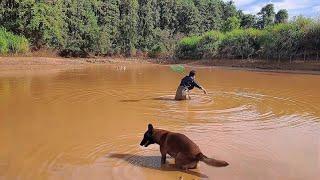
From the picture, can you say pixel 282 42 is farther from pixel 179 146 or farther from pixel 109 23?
pixel 179 146

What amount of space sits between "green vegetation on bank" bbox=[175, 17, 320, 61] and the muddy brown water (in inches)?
584

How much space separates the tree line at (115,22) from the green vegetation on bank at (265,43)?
363cm

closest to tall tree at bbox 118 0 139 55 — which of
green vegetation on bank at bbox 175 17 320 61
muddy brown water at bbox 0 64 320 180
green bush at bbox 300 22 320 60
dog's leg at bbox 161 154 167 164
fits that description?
green vegetation on bank at bbox 175 17 320 61

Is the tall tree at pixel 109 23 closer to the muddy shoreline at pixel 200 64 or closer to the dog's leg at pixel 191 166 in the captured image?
the muddy shoreline at pixel 200 64

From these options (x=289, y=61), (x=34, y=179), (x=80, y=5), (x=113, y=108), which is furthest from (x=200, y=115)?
(x=80, y=5)

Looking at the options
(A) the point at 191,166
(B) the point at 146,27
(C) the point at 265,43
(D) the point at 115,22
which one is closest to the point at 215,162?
(A) the point at 191,166

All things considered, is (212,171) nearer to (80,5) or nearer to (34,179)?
(34,179)

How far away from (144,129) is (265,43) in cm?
2539

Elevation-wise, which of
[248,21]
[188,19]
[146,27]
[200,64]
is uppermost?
[188,19]

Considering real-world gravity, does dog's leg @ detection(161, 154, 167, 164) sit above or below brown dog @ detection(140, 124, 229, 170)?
below

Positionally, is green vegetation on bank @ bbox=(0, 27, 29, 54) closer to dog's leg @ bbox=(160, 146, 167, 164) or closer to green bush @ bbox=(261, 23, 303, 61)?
green bush @ bbox=(261, 23, 303, 61)

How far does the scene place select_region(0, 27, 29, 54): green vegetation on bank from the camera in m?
36.5

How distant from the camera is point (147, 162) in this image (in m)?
6.77

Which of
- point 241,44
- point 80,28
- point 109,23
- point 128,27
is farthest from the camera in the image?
point 109,23
